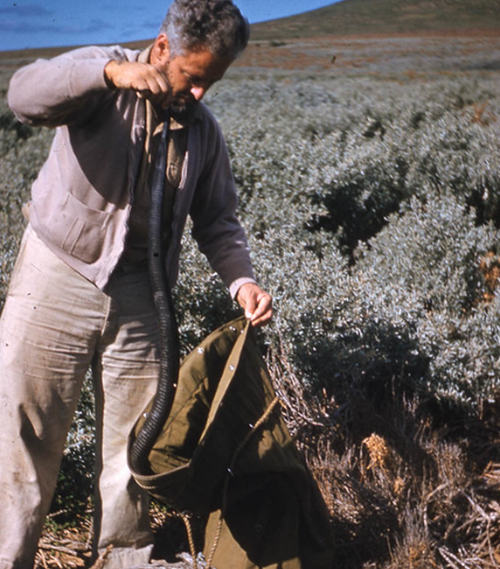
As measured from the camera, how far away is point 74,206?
2.32 m

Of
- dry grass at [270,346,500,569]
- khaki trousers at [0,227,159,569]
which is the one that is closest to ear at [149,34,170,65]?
khaki trousers at [0,227,159,569]

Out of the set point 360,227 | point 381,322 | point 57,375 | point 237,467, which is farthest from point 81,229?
point 360,227

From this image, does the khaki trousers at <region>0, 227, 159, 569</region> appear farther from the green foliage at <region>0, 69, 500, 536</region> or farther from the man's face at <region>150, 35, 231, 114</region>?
the green foliage at <region>0, 69, 500, 536</region>

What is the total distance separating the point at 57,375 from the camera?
2.48 metres

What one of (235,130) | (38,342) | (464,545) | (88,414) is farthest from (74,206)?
(235,130)

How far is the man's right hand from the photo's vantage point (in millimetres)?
1909

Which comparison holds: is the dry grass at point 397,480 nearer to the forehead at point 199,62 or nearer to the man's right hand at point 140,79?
the forehead at point 199,62

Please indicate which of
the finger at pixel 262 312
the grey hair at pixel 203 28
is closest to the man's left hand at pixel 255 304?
the finger at pixel 262 312

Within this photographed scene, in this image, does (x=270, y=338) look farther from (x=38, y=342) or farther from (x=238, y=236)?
(x=38, y=342)

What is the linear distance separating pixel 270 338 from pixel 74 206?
1.51 m

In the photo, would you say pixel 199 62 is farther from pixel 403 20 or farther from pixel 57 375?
pixel 403 20

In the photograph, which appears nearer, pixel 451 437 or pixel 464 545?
pixel 464 545

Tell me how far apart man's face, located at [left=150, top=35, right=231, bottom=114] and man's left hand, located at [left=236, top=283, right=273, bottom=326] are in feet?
2.17

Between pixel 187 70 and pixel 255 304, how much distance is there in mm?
801
